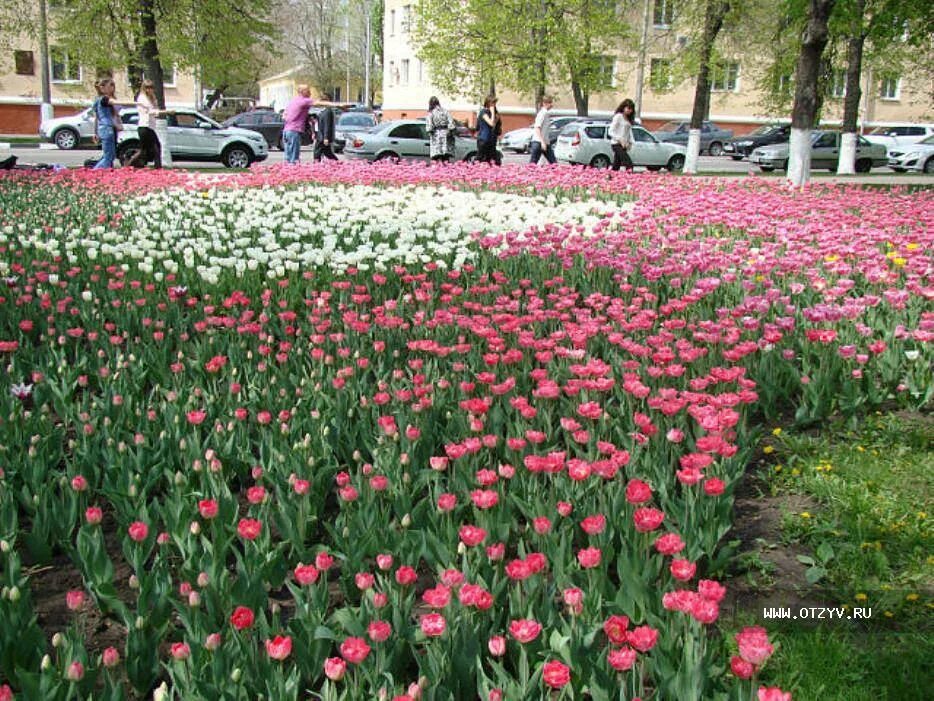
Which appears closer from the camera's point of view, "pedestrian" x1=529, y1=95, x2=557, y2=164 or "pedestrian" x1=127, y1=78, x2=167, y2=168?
"pedestrian" x1=127, y1=78, x2=167, y2=168

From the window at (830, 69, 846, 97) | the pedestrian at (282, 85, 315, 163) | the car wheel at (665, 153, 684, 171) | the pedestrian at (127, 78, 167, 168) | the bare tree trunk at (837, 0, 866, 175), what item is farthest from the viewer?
the window at (830, 69, 846, 97)

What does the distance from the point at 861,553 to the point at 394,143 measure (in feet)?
69.8

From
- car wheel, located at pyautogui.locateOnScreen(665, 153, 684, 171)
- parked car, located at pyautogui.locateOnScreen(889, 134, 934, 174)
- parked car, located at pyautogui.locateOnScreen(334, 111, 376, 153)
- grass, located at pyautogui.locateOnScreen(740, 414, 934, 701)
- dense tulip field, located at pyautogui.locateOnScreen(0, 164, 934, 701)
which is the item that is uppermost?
parked car, located at pyautogui.locateOnScreen(334, 111, 376, 153)

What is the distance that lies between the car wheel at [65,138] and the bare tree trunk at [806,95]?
23031mm

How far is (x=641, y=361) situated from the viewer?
4.43 metres

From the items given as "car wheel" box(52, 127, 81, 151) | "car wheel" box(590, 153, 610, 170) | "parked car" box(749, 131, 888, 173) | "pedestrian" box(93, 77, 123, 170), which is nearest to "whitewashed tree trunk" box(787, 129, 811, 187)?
"car wheel" box(590, 153, 610, 170)

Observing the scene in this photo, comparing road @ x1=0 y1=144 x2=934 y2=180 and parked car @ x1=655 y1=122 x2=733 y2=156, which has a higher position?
parked car @ x1=655 y1=122 x2=733 y2=156

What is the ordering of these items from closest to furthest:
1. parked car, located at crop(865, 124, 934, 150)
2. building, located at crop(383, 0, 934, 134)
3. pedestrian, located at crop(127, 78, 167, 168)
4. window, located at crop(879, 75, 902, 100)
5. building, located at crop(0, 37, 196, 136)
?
pedestrian, located at crop(127, 78, 167, 168) → parked car, located at crop(865, 124, 934, 150) → building, located at crop(0, 37, 196, 136) → building, located at crop(383, 0, 934, 134) → window, located at crop(879, 75, 902, 100)

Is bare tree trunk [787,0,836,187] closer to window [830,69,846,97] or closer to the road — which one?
the road

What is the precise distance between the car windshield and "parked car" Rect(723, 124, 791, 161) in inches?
540

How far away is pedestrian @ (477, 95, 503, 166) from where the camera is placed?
18.2m

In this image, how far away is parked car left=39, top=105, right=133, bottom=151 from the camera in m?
29.8

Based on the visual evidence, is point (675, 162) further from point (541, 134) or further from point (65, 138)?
point (65, 138)

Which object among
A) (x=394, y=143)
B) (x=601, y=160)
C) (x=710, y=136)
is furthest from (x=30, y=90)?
(x=710, y=136)
